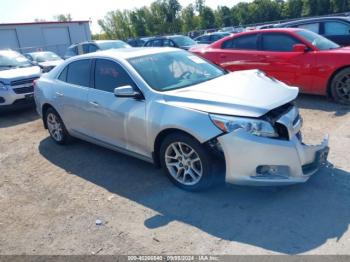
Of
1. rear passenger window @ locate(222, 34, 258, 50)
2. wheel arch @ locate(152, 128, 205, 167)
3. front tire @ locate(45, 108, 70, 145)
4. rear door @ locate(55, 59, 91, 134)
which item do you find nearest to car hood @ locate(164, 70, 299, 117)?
wheel arch @ locate(152, 128, 205, 167)

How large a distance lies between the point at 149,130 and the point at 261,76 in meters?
1.69

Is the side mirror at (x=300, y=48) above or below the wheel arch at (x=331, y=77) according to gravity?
above

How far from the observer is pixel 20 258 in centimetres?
314

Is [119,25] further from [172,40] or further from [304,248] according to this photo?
[304,248]

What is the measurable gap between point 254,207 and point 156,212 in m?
1.02

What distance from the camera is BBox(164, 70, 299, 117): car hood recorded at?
11.5 ft

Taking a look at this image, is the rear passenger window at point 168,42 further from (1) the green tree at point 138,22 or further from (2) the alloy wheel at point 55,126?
(1) the green tree at point 138,22

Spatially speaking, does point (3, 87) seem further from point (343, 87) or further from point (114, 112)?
point (343, 87)

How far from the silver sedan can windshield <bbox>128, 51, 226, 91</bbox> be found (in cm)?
1

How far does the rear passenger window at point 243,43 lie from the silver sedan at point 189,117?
3.39 m

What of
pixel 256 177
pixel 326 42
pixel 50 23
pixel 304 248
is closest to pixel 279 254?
pixel 304 248

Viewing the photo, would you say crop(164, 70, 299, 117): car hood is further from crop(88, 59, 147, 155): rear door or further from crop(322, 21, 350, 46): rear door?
crop(322, 21, 350, 46): rear door

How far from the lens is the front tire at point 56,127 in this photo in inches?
227

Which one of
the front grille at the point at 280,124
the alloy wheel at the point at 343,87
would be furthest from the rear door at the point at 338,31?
the front grille at the point at 280,124
